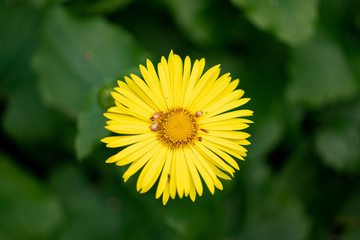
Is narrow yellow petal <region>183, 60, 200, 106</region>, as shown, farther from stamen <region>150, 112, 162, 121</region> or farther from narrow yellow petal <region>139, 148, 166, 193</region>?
narrow yellow petal <region>139, 148, 166, 193</region>

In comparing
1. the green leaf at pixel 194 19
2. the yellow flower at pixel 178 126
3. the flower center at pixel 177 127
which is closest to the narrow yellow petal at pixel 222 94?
the yellow flower at pixel 178 126
